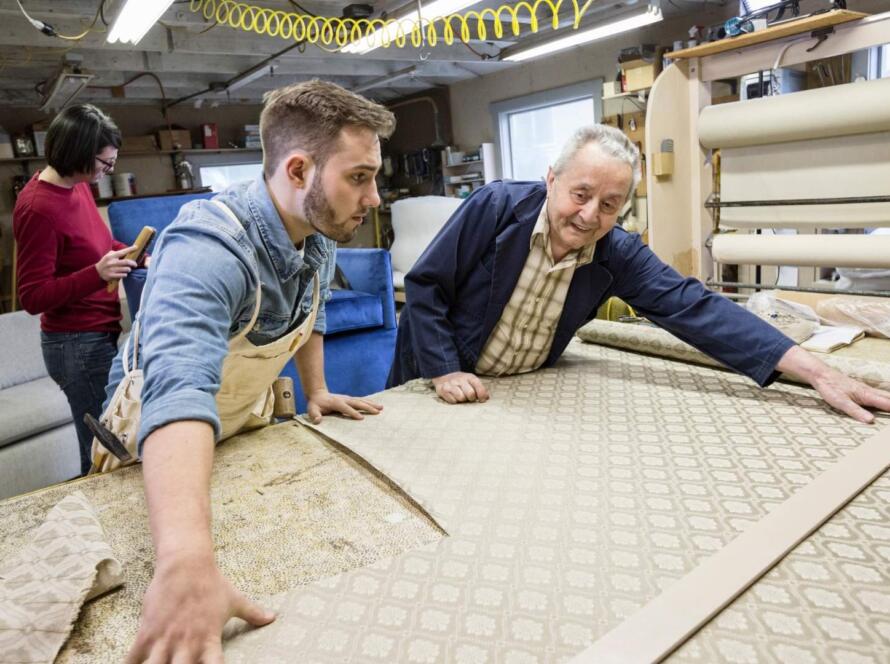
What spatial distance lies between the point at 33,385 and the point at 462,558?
3129 mm

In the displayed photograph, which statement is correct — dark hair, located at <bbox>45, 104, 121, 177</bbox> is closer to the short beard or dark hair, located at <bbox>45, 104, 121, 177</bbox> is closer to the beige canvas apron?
the beige canvas apron

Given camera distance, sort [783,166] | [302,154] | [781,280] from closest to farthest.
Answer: [302,154]
[783,166]
[781,280]

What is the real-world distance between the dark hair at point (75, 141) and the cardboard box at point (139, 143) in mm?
5241

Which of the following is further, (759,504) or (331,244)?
(331,244)

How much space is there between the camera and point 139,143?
667 centimetres

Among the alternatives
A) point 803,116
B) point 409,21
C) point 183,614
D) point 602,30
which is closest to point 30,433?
point 183,614

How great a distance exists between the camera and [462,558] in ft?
2.56

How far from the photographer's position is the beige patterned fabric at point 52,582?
0.64 metres

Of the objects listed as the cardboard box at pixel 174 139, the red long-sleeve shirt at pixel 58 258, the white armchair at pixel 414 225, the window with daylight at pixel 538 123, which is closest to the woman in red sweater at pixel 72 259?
the red long-sleeve shirt at pixel 58 258

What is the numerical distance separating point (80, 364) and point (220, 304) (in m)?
1.43

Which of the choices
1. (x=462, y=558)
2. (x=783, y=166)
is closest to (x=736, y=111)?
(x=783, y=166)

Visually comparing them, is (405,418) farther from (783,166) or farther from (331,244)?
(783,166)

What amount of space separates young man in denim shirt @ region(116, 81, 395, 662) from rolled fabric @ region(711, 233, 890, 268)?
4.30 ft

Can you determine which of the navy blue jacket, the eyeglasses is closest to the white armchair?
the eyeglasses
